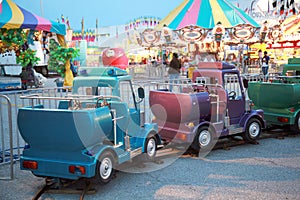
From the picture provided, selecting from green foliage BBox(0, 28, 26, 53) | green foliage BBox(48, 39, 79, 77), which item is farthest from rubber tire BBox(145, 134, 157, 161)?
green foliage BBox(48, 39, 79, 77)

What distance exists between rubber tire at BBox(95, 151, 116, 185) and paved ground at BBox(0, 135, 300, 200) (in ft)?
0.50

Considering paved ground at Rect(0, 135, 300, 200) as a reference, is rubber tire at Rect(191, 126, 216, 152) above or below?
above

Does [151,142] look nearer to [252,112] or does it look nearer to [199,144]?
[199,144]

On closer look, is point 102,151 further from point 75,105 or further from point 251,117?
point 251,117

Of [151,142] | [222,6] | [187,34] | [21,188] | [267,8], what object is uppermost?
[267,8]

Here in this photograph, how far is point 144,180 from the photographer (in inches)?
199

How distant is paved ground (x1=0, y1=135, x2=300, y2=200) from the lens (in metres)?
4.52

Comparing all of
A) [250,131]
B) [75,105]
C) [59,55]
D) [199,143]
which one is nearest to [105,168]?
[75,105]

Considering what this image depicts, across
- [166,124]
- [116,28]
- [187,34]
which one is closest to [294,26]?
[187,34]

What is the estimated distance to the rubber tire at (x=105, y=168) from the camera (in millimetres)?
4477

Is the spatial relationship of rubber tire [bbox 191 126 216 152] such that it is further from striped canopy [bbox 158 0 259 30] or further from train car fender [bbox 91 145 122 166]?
striped canopy [bbox 158 0 259 30]

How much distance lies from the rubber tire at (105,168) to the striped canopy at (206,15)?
46.4ft

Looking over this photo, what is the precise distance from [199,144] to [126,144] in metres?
1.60

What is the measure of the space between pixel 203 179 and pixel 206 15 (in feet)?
48.7
